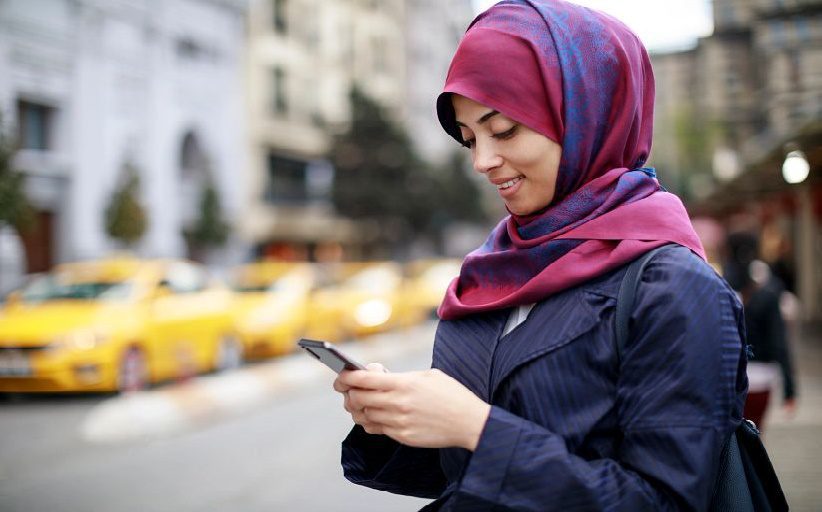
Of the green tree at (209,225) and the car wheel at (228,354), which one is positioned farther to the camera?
the green tree at (209,225)

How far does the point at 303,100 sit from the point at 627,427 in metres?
34.1

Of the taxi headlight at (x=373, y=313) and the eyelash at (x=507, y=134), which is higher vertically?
the eyelash at (x=507, y=134)

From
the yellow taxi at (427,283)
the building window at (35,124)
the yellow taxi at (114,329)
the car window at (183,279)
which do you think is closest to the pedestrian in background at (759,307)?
the yellow taxi at (114,329)

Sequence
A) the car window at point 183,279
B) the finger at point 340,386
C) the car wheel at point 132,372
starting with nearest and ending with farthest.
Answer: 1. the finger at point 340,386
2. the car wheel at point 132,372
3. the car window at point 183,279

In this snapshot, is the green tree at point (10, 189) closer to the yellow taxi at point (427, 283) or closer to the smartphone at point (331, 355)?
the yellow taxi at point (427, 283)

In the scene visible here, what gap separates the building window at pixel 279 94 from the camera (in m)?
32.3

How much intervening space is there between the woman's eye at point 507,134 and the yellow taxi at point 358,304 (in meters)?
12.9

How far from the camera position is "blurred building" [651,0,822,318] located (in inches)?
623

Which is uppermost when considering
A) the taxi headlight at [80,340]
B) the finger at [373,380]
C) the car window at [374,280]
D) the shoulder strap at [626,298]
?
the shoulder strap at [626,298]

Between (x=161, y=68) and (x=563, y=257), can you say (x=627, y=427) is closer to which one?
(x=563, y=257)

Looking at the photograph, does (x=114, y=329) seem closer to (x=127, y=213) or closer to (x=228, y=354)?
(x=228, y=354)

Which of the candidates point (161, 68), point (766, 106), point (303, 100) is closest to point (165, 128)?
point (161, 68)

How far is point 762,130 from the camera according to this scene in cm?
3606

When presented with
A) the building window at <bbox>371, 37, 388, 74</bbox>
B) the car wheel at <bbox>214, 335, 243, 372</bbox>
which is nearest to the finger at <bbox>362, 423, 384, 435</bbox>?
the car wheel at <bbox>214, 335, 243, 372</bbox>
